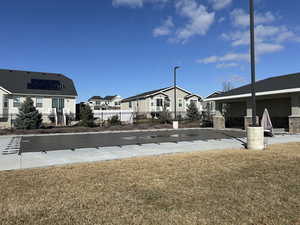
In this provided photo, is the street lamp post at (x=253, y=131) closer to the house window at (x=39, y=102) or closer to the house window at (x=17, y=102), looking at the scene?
the house window at (x=39, y=102)

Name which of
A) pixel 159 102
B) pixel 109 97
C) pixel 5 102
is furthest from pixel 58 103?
pixel 109 97

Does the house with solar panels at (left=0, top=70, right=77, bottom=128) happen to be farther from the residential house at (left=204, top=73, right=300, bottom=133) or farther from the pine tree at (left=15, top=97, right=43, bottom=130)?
the residential house at (left=204, top=73, right=300, bottom=133)

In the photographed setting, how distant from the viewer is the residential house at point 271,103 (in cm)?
1590

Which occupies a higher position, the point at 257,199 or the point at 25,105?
the point at 25,105

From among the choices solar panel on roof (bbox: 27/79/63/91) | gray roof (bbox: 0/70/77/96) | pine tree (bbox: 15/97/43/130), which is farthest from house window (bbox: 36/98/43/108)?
pine tree (bbox: 15/97/43/130)

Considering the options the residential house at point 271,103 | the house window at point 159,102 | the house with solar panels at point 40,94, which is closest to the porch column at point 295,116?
the residential house at point 271,103

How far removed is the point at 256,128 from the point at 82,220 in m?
8.01

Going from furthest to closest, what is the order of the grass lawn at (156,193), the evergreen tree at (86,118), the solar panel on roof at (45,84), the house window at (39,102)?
1. the solar panel on roof at (45,84)
2. the house window at (39,102)
3. the evergreen tree at (86,118)
4. the grass lawn at (156,193)

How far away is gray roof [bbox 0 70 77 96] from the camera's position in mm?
29984

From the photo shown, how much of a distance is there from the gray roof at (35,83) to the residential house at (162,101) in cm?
1331

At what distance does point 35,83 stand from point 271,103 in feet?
104

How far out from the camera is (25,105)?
69.3 ft

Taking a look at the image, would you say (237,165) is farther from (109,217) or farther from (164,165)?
(109,217)

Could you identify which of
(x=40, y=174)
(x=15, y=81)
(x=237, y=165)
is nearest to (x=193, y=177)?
(x=237, y=165)
